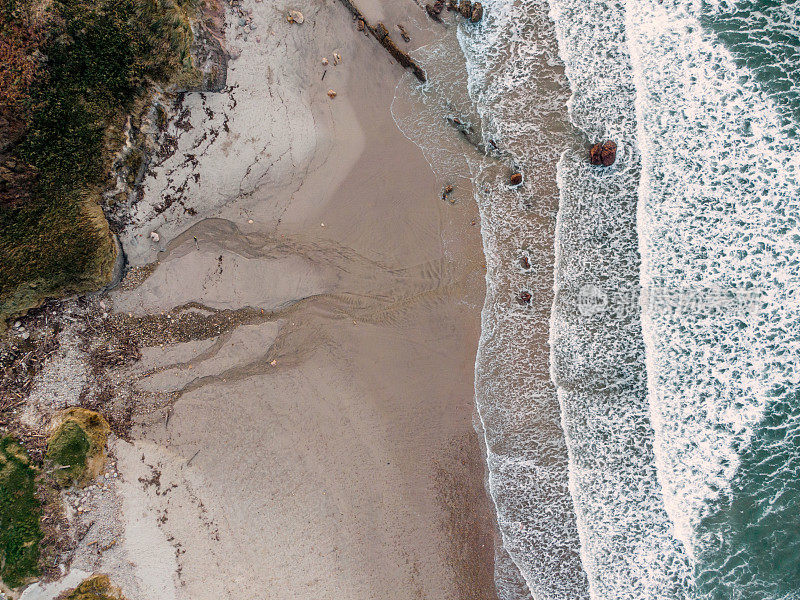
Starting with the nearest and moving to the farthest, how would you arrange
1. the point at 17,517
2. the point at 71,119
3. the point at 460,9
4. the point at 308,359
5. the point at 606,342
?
the point at 71,119 → the point at 17,517 → the point at 308,359 → the point at 606,342 → the point at 460,9

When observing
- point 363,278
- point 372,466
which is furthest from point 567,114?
point 372,466

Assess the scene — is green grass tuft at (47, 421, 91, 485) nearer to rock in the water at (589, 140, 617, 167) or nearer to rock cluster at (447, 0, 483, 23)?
rock cluster at (447, 0, 483, 23)

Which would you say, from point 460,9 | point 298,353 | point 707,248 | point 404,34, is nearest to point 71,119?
point 298,353

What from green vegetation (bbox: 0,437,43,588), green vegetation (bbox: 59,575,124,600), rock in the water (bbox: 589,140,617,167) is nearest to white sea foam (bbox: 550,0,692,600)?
rock in the water (bbox: 589,140,617,167)

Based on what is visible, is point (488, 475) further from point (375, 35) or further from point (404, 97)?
point (375, 35)

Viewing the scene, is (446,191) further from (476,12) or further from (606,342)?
(606,342)

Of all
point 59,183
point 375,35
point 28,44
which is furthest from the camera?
point 375,35
